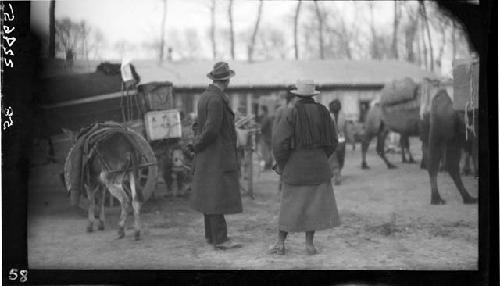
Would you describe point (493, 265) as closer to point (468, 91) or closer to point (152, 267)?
point (468, 91)

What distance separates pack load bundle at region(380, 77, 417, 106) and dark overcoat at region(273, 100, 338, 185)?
2090 mm

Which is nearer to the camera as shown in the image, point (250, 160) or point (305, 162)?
point (305, 162)

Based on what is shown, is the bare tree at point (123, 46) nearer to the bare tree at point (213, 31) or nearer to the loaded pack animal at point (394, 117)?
the bare tree at point (213, 31)

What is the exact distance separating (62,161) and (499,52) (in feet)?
16.8

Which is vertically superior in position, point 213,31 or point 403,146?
point 213,31

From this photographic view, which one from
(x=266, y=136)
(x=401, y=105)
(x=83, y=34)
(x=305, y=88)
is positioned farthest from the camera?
(x=266, y=136)

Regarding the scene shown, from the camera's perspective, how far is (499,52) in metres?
6.50

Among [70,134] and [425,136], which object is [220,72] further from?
[425,136]

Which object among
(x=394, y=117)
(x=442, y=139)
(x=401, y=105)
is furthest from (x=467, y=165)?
(x=394, y=117)

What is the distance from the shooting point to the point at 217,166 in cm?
677

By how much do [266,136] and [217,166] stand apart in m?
3.33

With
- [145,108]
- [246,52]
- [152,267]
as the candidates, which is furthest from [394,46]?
[152,267]

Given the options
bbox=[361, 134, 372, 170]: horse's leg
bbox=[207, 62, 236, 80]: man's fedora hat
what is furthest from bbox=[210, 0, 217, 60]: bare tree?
bbox=[361, 134, 372, 170]: horse's leg

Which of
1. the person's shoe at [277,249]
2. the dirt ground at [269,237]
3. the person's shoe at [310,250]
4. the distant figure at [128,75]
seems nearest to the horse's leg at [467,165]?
the dirt ground at [269,237]
